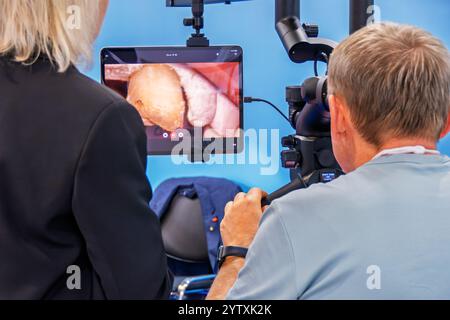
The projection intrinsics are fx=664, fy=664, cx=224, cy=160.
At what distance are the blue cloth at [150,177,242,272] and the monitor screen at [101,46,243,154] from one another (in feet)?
2.43

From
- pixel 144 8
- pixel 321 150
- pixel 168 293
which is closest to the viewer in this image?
pixel 168 293

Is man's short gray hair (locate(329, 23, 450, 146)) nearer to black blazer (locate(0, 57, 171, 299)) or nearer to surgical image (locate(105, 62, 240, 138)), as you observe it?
black blazer (locate(0, 57, 171, 299))

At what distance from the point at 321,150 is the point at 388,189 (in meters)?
0.65

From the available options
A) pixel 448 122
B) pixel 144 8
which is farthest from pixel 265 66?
pixel 448 122

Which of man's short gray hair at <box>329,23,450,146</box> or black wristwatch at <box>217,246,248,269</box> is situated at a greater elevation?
man's short gray hair at <box>329,23,450,146</box>

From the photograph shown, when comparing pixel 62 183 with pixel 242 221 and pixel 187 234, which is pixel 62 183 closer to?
pixel 242 221

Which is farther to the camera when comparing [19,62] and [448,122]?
[448,122]

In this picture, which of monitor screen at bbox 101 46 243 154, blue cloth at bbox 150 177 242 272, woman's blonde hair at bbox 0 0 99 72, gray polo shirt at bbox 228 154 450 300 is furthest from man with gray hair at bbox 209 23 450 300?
blue cloth at bbox 150 177 242 272

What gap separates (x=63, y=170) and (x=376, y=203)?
0.42 m

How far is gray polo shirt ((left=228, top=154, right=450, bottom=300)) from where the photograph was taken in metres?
0.86

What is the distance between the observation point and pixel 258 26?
2.78 m

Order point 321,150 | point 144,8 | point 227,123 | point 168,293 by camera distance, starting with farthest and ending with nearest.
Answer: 1. point 144,8
2. point 227,123
3. point 321,150
4. point 168,293

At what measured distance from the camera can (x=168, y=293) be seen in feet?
3.30
